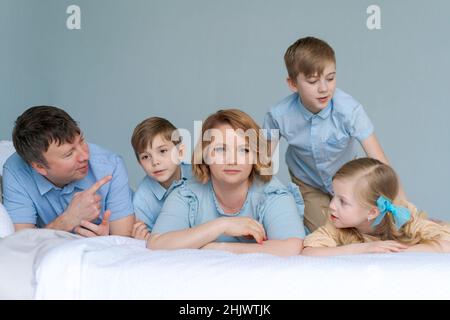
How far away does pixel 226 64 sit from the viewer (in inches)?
137

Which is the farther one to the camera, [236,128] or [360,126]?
[360,126]

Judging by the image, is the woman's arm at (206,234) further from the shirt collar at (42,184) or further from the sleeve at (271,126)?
the sleeve at (271,126)

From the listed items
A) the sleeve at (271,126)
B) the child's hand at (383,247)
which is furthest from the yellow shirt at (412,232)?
the sleeve at (271,126)

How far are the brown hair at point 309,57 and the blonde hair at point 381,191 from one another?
58 cm

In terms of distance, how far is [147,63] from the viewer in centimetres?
354

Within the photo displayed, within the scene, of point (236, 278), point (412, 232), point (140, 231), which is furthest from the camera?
point (140, 231)

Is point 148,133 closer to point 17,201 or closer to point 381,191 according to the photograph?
point 17,201

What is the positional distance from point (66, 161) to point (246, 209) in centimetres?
55

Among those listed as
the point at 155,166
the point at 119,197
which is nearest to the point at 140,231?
the point at 119,197

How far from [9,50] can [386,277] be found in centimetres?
244

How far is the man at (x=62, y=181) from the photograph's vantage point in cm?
204

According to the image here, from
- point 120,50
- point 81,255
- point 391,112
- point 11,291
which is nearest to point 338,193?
point 81,255

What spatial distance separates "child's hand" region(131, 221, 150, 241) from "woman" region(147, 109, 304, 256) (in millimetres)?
207

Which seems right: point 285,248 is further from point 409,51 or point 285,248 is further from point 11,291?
point 409,51
